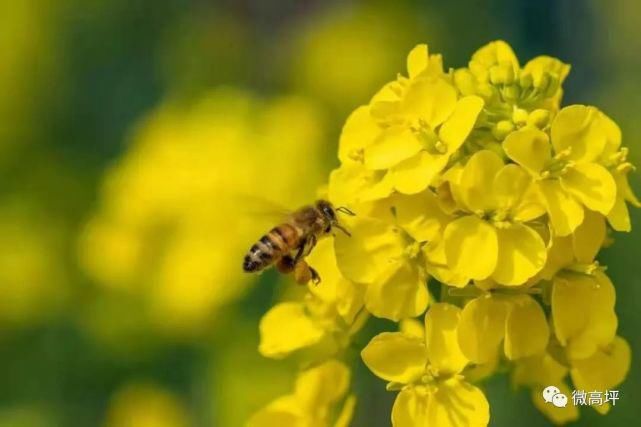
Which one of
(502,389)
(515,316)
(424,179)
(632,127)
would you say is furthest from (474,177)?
(632,127)

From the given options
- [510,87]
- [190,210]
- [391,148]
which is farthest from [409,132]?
[190,210]

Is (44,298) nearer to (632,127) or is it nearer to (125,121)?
(125,121)

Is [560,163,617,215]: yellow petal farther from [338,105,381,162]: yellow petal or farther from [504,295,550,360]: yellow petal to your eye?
[338,105,381,162]: yellow petal

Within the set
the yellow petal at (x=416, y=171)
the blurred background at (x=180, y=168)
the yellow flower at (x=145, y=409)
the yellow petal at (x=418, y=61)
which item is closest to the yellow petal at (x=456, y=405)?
the yellow petal at (x=416, y=171)

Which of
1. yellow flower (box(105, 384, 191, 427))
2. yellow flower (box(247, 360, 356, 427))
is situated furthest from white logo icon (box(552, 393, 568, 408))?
yellow flower (box(105, 384, 191, 427))

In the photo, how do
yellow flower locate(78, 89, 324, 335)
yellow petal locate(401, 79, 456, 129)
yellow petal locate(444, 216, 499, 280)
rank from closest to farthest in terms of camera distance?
yellow petal locate(444, 216, 499, 280)
yellow petal locate(401, 79, 456, 129)
yellow flower locate(78, 89, 324, 335)

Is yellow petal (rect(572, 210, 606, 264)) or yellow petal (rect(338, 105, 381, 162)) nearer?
yellow petal (rect(572, 210, 606, 264))
